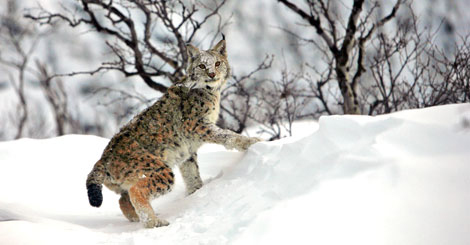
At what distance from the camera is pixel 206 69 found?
554 cm

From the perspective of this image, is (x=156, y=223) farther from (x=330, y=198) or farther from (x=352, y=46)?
(x=352, y=46)

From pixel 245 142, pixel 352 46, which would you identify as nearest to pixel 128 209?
pixel 245 142

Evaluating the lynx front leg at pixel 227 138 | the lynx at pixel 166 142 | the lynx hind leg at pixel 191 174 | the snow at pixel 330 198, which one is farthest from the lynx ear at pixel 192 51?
the snow at pixel 330 198

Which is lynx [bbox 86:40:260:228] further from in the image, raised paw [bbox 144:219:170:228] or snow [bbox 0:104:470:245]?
snow [bbox 0:104:470:245]

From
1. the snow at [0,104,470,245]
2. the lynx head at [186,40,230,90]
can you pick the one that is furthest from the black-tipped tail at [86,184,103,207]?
the lynx head at [186,40,230,90]

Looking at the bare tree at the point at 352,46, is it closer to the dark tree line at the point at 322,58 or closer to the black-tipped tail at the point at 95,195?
the dark tree line at the point at 322,58

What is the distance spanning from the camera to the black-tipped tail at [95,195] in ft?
15.3

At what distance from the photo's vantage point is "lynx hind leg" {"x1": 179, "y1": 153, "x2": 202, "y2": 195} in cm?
571

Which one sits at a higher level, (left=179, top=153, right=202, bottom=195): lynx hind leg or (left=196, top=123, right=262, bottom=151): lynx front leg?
(left=196, top=123, right=262, bottom=151): lynx front leg

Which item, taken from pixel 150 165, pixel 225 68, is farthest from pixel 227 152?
pixel 150 165

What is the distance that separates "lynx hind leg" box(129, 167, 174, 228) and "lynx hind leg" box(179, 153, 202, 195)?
71 centimetres

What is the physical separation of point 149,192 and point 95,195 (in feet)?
1.83

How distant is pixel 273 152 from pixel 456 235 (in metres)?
2.09

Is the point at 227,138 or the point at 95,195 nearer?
the point at 95,195
